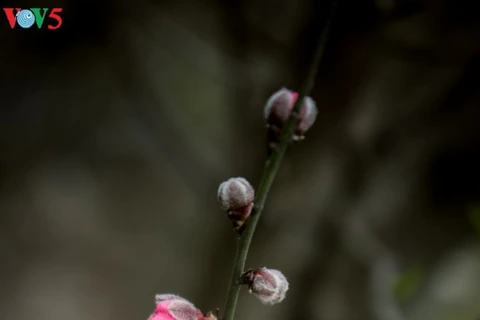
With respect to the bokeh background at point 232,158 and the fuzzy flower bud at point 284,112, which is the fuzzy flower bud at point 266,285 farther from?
the bokeh background at point 232,158

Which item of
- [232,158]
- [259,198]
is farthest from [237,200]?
[232,158]

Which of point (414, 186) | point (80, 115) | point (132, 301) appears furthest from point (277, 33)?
point (132, 301)

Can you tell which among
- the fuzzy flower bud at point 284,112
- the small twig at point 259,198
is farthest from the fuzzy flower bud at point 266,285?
the fuzzy flower bud at point 284,112

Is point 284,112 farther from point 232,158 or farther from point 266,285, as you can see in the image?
point 232,158

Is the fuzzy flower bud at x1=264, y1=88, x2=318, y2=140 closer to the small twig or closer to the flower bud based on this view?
the small twig

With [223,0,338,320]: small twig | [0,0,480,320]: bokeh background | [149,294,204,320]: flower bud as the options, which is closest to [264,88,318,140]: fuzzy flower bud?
[223,0,338,320]: small twig

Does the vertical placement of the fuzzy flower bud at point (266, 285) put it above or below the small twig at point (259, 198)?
below
